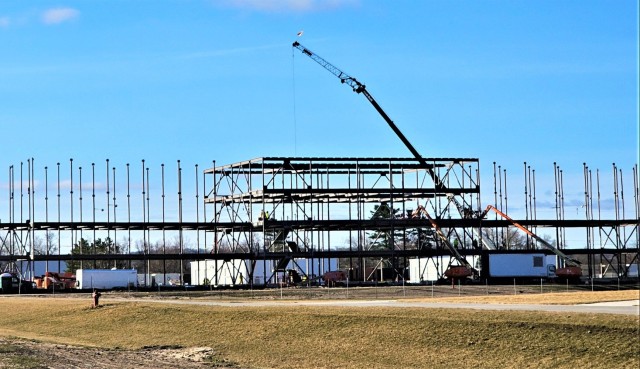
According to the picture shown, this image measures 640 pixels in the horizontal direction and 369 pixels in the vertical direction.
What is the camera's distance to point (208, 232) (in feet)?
409

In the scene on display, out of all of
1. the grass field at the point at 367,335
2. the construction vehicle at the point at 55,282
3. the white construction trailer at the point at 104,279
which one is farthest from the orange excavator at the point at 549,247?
the grass field at the point at 367,335

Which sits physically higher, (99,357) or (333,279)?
(333,279)

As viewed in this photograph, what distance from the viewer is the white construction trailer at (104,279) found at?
4380 inches

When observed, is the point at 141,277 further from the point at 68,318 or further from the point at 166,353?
the point at 166,353

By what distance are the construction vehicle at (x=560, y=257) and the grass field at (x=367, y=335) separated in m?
51.0

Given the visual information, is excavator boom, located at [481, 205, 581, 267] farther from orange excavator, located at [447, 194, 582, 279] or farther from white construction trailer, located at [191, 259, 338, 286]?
white construction trailer, located at [191, 259, 338, 286]

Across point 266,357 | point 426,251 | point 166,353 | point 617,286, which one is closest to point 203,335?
point 166,353

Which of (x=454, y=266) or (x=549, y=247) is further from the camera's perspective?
(x=549, y=247)

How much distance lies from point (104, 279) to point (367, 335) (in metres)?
72.5

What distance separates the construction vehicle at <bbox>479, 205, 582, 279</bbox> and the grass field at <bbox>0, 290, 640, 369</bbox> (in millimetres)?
51033

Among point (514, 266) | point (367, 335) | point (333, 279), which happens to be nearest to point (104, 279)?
point (333, 279)

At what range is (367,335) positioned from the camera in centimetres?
4509

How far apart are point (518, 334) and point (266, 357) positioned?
34.9ft

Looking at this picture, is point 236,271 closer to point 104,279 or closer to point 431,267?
point 104,279
